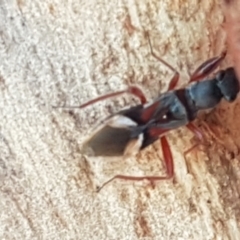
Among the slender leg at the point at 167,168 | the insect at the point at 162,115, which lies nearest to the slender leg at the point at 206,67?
the insect at the point at 162,115

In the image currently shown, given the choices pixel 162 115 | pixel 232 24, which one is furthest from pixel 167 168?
pixel 232 24

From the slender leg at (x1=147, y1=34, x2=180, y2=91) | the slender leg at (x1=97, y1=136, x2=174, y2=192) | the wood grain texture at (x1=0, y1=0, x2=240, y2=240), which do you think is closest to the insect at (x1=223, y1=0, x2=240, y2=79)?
the wood grain texture at (x1=0, y1=0, x2=240, y2=240)

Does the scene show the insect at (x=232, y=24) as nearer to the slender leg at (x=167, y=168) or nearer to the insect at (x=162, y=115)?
the insect at (x=162, y=115)

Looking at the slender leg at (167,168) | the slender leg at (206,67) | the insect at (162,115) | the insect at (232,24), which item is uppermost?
the insect at (232,24)

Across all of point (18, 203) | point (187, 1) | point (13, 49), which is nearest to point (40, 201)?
point (18, 203)

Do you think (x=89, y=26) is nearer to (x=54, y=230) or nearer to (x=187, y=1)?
(x=187, y=1)

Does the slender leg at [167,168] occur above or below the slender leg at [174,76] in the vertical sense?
below

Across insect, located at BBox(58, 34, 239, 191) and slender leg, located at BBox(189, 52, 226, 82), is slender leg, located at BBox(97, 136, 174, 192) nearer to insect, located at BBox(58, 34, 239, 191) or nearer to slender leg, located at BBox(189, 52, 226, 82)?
insect, located at BBox(58, 34, 239, 191)
